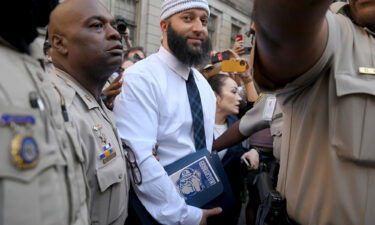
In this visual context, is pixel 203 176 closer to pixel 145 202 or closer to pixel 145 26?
pixel 145 202

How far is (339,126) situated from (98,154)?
0.93 metres

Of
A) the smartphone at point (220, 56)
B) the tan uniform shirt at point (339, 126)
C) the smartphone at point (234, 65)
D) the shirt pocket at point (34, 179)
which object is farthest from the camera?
the smartphone at point (220, 56)

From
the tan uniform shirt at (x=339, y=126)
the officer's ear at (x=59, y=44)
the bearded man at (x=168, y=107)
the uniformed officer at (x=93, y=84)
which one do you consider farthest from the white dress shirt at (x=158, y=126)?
the tan uniform shirt at (x=339, y=126)

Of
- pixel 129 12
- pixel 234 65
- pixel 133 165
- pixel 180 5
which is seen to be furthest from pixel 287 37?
pixel 129 12

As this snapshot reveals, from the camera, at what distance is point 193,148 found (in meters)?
1.96

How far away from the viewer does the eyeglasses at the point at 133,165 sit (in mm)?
1743

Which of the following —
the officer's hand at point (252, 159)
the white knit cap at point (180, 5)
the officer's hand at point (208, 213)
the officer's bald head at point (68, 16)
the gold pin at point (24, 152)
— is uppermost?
the white knit cap at point (180, 5)

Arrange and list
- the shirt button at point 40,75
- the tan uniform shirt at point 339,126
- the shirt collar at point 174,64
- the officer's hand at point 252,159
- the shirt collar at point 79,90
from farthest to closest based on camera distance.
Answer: the officer's hand at point 252,159 < the shirt collar at point 174,64 < the shirt collar at point 79,90 < the tan uniform shirt at point 339,126 < the shirt button at point 40,75

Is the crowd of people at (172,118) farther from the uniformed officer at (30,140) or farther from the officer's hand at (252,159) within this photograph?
the officer's hand at (252,159)

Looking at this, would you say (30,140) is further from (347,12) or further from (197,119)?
(197,119)

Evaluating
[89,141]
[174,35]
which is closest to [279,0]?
[89,141]

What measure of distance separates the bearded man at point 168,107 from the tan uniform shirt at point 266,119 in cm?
37

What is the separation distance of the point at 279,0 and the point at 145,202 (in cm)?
139

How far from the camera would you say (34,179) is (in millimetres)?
640
